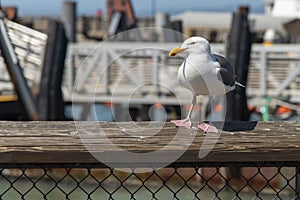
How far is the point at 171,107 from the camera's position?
53.8 ft

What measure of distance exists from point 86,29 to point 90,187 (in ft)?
85.9

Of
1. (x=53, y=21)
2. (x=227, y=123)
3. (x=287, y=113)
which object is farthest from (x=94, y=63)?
(x=227, y=123)

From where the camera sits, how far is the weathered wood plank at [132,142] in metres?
2.68

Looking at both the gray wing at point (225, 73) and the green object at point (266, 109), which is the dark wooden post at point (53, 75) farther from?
the gray wing at point (225, 73)

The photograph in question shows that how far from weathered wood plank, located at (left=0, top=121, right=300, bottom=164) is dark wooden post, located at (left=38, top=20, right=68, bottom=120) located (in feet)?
30.8

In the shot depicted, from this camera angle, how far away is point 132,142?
273cm

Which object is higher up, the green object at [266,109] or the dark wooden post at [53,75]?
the dark wooden post at [53,75]

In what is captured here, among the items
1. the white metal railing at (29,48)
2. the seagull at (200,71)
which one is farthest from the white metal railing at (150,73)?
the seagull at (200,71)

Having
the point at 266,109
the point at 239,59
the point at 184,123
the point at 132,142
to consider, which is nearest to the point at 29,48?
the point at 239,59

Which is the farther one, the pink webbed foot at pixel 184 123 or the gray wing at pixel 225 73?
the gray wing at pixel 225 73

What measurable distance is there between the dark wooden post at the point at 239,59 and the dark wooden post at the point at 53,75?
3032mm

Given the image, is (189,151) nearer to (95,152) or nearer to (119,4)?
(95,152)

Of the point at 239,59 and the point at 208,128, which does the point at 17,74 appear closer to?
the point at 239,59

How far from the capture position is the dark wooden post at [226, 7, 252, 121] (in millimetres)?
12039
